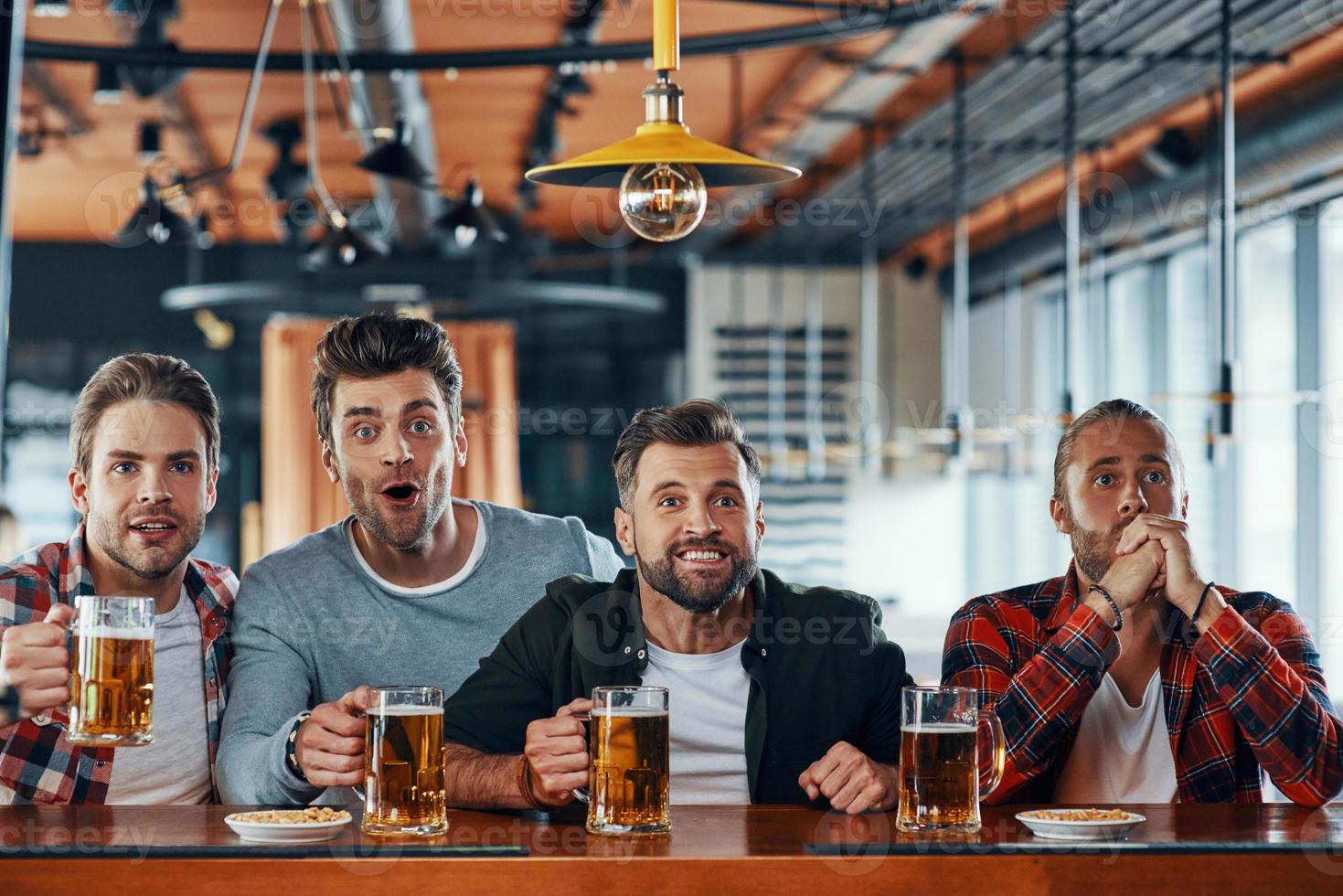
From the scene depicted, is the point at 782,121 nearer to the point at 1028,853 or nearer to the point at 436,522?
the point at 436,522

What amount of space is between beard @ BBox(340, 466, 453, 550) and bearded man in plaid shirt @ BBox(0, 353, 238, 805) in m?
0.23

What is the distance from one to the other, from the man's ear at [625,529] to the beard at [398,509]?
0.28 meters

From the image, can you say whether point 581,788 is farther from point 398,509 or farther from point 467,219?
point 467,219

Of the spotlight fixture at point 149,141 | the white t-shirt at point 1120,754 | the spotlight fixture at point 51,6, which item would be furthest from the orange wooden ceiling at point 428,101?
the white t-shirt at point 1120,754

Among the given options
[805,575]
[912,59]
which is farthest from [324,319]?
[912,59]

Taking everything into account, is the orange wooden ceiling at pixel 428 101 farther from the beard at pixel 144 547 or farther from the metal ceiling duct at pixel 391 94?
the beard at pixel 144 547

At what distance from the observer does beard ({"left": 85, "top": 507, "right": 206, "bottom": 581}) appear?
2.31m

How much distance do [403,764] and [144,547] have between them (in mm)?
697

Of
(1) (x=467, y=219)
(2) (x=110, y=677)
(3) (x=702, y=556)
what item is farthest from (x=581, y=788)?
(1) (x=467, y=219)

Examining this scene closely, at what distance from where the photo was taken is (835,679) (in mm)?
2379

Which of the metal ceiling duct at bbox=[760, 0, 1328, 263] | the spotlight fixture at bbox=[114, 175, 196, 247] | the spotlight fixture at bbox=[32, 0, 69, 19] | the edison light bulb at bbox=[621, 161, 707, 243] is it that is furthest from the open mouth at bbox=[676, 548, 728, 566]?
the spotlight fixture at bbox=[114, 175, 196, 247]

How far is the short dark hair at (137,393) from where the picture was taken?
237 cm

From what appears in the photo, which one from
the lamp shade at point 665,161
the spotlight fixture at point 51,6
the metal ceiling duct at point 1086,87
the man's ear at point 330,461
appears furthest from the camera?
the metal ceiling duct at point 1086,87

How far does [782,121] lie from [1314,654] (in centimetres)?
524
